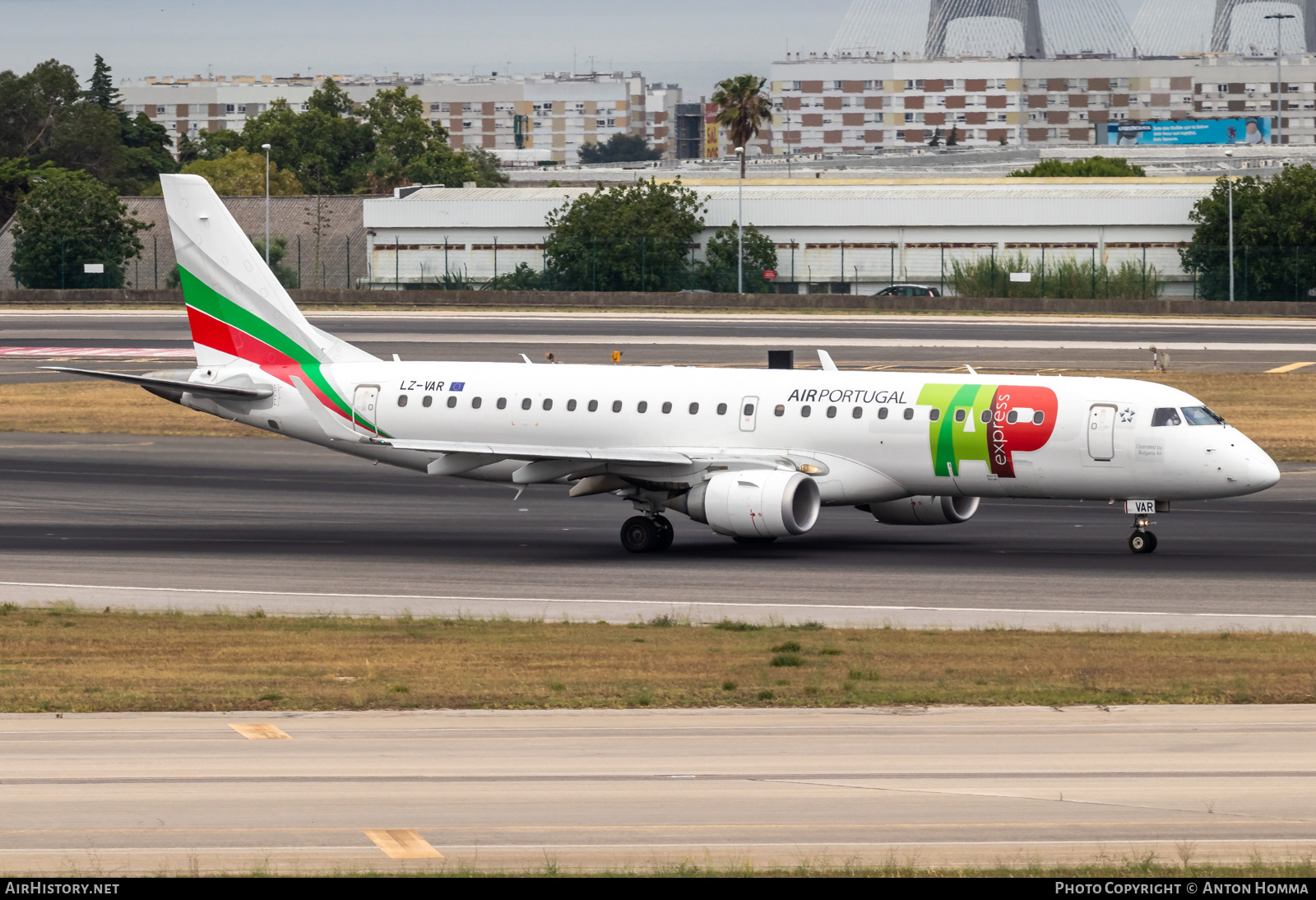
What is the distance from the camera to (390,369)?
39.2 m

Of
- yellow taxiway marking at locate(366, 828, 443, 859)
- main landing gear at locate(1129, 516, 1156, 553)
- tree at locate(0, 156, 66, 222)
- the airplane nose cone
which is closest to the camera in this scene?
yellow taxiway marking at locate(366, 828, 443, 859)

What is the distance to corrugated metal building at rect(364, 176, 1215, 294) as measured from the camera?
380 feet

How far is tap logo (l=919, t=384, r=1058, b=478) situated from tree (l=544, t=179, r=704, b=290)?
260 ft

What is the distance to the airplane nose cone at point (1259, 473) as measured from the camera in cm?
3288

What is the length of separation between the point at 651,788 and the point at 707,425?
20.7 m

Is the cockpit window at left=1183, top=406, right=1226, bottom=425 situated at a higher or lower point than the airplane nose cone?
higher

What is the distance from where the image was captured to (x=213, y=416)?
63688mm

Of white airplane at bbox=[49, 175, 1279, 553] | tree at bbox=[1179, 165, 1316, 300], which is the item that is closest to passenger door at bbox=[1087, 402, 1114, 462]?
white airplane at bbox=[49, 175, 1279, 553]

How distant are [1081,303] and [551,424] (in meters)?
68.1

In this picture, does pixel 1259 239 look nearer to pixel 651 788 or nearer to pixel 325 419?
pixel 325 419

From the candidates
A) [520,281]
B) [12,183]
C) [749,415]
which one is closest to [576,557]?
[749,415]

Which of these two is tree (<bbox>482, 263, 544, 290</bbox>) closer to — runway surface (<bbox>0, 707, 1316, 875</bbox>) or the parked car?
the parked car

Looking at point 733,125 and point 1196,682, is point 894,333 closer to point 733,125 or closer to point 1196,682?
point 1196,682

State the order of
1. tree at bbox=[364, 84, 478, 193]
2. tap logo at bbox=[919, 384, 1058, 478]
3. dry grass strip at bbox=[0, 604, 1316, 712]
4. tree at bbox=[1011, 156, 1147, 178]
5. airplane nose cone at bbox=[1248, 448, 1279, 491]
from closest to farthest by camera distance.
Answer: dry grass strip at bbox=[0, 604, 1316, 712] → airplane nose cone at bbox=[1248, 448, 1279, 491] → tap logo at bbox=[919, 384, 1058, 478] → tree at bbox=[1011, 156, 1147, 178] → tree at bbox=[364, 84, 478, 193]
